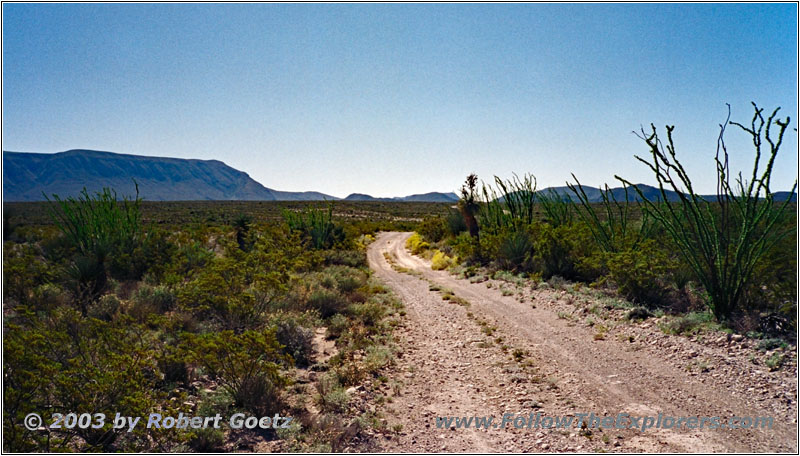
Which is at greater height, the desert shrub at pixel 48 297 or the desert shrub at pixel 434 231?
the desert shrub at pixel 434 231

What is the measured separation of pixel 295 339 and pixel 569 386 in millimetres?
4182

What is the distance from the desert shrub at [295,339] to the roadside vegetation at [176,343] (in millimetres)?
23

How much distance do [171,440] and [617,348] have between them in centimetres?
627

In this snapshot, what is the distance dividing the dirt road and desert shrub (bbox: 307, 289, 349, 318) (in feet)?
5.45

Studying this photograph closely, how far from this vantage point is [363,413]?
4.91 meters

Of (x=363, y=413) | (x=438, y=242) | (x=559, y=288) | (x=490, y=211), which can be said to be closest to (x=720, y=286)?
(x=559, y=288)

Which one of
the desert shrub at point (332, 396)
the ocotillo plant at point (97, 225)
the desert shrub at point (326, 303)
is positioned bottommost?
the desert shrub at point (332, 396)

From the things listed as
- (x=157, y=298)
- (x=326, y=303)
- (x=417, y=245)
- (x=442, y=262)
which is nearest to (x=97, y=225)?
(x=157, y=298)

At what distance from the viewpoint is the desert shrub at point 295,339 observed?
6598 millimetres

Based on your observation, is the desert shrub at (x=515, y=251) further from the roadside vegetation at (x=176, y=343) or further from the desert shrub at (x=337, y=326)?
the desert shrub at (x=337, y=326)

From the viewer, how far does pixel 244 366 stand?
496cm

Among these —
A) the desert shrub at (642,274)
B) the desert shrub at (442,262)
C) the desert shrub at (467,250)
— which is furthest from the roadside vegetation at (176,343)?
the desert shrub at (442,262)

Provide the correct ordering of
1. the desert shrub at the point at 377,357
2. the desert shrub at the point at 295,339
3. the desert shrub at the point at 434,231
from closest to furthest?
1. the desert shrub at the point at 377,357
2. the desert shrub at the point at 295,339
3. the desert shrub at the point at 434,231

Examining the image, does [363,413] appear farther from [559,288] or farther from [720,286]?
[559,288]
